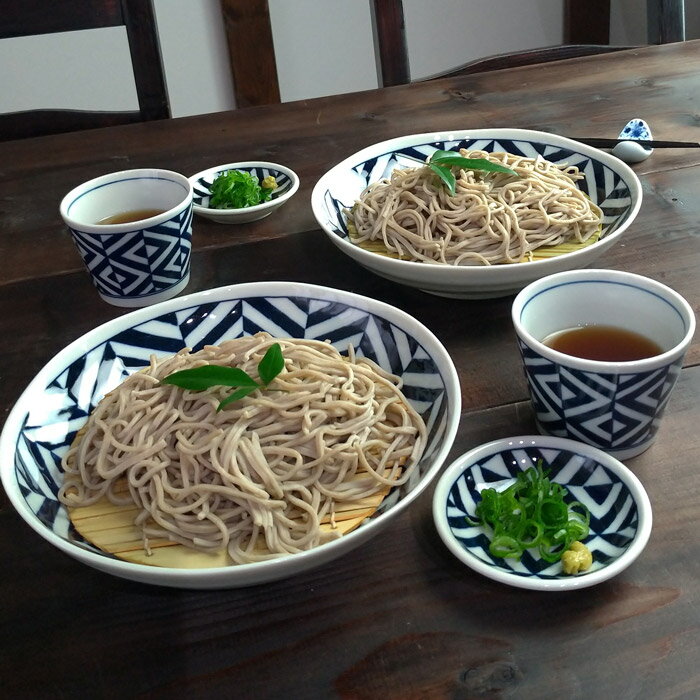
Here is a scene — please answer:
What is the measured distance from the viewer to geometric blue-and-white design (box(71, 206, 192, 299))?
113 cm

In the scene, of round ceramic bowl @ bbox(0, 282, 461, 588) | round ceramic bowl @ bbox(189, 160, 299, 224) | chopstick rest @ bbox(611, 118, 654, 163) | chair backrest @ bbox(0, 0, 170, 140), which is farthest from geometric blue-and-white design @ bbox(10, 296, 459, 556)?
chair backrest @ bbox(0, 0, 170, 140)

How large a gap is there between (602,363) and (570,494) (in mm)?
132

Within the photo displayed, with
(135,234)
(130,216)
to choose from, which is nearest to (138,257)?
(135,234)

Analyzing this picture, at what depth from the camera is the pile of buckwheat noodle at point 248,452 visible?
0.76 meters

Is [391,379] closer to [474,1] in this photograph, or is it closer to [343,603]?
[343,603]

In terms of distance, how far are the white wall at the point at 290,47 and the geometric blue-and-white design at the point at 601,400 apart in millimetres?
2744

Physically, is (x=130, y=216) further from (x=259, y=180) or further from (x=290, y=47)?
(x=290, y=47)

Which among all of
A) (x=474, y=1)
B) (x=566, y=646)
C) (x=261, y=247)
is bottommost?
(x=566, y=646)

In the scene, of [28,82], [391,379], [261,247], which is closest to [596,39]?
[28,82]

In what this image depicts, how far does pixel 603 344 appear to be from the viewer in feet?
3.03

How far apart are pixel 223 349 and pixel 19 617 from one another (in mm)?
341

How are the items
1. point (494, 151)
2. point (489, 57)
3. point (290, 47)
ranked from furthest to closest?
point (290, 47)
point (489, 57)
point (494, 151)

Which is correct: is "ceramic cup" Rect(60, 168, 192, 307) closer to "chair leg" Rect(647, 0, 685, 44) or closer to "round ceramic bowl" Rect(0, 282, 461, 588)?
"round ceramic bowl" Rect(0, 282, 461, 588)

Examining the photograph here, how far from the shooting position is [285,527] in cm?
76
